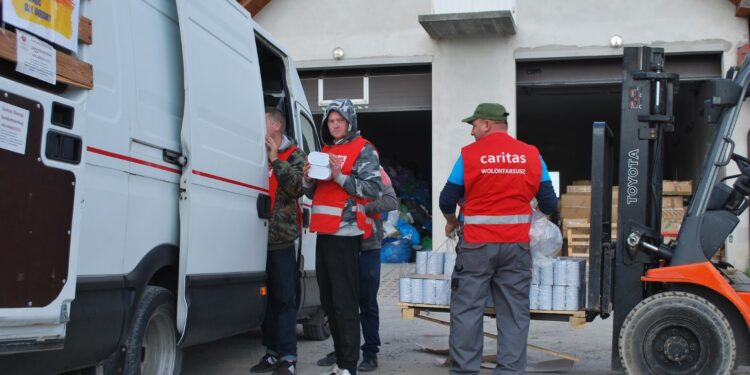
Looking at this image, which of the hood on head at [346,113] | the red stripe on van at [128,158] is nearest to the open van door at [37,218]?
the red stripe on van at [128,158]

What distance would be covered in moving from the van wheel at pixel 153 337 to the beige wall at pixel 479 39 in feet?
29.4

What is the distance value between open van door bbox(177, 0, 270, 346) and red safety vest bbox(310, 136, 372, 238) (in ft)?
1.36

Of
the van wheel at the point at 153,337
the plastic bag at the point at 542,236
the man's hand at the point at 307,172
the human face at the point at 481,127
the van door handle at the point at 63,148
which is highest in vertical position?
the human face at the point at 481,127

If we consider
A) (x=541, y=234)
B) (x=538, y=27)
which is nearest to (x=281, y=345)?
(x=541, y=234)

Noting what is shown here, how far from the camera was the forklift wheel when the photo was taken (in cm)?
498

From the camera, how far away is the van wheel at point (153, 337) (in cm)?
393

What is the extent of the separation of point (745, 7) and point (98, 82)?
11.0 metres

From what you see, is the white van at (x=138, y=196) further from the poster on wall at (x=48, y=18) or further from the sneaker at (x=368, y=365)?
the sneaker at (x=368, y=365)

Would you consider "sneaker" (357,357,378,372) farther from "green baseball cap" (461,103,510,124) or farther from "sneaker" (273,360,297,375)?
"green baseball cap" (461,103,510,124)

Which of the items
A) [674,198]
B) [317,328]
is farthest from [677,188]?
[317,328]

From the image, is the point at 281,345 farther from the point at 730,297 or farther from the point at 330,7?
the point at 330,7

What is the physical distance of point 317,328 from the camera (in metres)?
7.37

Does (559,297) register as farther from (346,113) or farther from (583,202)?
(583,202)

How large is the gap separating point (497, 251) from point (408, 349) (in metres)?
2.49
